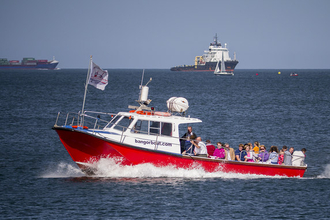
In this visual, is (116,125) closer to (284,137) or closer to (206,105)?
(284,137)

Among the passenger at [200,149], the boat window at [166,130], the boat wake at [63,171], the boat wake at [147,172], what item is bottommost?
the boat wake at [63,171]

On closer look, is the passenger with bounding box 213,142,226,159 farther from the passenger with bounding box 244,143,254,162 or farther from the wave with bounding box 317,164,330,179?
the wave with bounding box 317,164,330,179

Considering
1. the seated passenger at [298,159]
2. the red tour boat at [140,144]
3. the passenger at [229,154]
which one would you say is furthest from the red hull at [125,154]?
the seated passenger at [298,159]

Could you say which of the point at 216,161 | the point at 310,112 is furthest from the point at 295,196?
the point at 310,112

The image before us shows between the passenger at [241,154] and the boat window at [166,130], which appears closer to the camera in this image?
the boat window at [166,130]

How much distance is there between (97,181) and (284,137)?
1850 cm

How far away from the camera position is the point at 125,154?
2025 cm

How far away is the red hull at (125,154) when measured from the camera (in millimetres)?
20094

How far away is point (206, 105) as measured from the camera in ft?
193

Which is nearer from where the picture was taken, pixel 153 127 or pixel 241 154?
pixel 153 127

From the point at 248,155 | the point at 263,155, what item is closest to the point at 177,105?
the point at 248,155

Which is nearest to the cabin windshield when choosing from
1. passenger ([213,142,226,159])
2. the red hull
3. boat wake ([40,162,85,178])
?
the red hull

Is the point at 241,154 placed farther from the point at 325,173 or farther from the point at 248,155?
the point at 325,173

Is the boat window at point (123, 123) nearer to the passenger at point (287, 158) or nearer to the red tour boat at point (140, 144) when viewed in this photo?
the red tour boat at point (140, 144)
